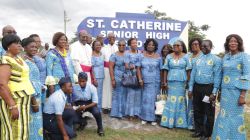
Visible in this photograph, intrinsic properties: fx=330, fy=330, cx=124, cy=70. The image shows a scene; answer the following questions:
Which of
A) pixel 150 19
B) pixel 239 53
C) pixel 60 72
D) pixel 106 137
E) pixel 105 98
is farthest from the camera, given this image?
pixel 150 19

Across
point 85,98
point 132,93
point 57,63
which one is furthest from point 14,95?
point 132,93

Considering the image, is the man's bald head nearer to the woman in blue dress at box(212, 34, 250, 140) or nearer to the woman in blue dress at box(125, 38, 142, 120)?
the woman in blue dress at box(125, 38, 142, 120)

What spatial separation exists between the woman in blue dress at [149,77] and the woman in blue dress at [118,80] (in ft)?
1.28

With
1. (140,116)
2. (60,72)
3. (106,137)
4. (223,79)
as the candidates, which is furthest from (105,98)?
(223,79)

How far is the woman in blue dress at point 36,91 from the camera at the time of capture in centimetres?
459

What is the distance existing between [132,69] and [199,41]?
59.4 inches

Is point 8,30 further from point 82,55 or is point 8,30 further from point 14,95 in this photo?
point 14,95

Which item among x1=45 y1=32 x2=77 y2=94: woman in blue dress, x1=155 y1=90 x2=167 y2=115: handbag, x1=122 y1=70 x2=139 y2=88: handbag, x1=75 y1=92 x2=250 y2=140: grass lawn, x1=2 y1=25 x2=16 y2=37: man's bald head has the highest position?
x1=2 y1=25 x2=16 y2=37: man's bald head

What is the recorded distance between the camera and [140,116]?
7.21m

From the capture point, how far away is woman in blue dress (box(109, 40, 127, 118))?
23.2 ft

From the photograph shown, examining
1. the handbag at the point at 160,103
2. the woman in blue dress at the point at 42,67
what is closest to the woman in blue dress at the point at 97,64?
the handbag at the point at 160,103

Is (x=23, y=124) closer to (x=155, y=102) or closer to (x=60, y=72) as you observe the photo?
(x=60, y=72)

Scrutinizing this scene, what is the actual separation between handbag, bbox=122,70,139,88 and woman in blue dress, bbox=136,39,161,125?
0.34 ft

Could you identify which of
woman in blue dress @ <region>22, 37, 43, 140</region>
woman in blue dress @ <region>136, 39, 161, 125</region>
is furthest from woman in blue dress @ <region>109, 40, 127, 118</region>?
woman in blue dress @ <region>22, 37, 43, 140</region>
